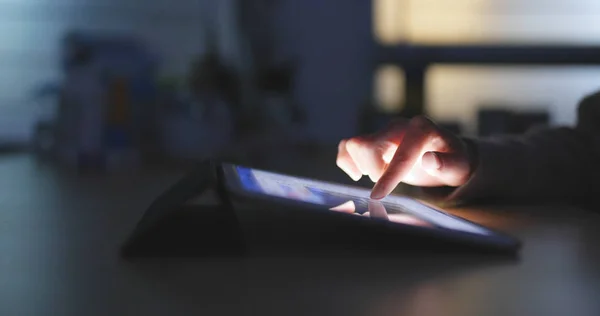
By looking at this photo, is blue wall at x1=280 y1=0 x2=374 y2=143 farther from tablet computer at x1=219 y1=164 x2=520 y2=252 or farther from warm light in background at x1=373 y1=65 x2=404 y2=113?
tablet computer at x1=219 y1=164 x2=520 y2=252

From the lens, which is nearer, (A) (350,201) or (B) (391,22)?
(A) (350,201)

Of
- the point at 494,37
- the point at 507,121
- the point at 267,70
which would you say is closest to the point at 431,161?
the point at 507,121

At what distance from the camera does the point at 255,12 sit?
7.20 feet

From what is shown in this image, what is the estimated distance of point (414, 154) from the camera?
748 millimetres

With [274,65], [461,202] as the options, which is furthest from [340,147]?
[274,65]

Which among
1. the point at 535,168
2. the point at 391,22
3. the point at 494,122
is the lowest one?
the point at 494,122

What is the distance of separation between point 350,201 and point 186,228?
151 mm

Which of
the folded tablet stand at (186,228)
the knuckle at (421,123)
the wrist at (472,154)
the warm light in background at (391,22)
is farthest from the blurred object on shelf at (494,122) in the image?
the folded tablet stand at (186,228)

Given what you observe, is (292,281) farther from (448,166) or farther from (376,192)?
(448,166)

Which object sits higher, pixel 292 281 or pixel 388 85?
pixel 292 281

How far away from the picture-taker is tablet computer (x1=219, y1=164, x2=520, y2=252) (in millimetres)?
550

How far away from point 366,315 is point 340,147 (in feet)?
1.56

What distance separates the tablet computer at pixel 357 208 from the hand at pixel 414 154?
0.07 m

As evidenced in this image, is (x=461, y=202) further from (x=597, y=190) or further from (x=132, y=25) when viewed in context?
(x=132, y=25)
